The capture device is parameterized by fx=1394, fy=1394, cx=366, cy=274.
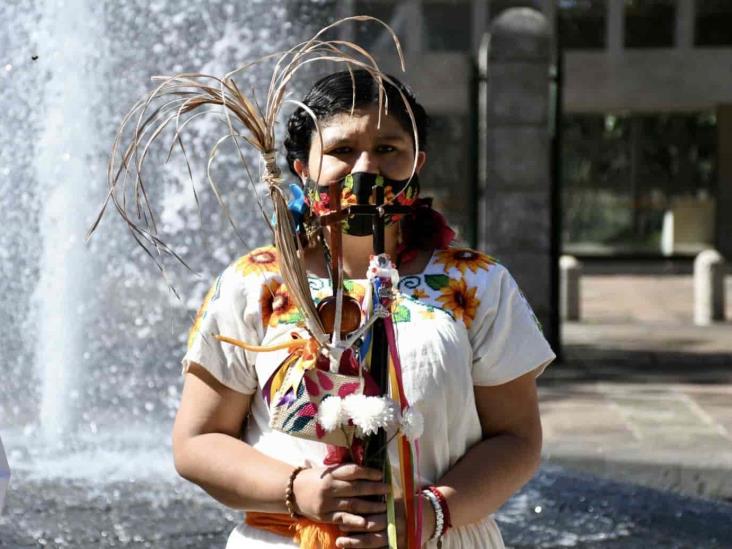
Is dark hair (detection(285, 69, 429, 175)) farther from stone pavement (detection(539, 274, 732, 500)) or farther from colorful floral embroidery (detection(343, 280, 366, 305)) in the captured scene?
stone pavement (detection(539, 274, 732, 500))

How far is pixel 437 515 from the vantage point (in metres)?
2.24

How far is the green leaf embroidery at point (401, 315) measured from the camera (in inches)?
91.9

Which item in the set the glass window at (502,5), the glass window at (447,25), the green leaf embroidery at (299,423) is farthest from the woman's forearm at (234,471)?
the glass window at (447,25)

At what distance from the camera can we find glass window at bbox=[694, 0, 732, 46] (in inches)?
981

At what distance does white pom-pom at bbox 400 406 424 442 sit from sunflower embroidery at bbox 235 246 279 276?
0.39 meters

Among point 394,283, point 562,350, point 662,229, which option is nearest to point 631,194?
point 662,229

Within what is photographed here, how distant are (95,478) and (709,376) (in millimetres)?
5810

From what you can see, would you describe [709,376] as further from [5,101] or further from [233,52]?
[5,101]

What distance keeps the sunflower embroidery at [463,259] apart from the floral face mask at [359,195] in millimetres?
135

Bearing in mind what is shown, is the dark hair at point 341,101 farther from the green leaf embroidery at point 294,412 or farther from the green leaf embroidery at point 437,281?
the green leaf embroidery at point 294,412

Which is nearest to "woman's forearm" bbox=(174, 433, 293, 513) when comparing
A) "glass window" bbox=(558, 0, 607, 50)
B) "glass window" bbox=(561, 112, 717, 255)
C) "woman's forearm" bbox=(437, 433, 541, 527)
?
"woman's forearm" bbox=(437, 433, 541, 527)

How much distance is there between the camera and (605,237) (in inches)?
1008

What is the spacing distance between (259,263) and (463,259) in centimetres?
36

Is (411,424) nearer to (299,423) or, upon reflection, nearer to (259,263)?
(299,423)
